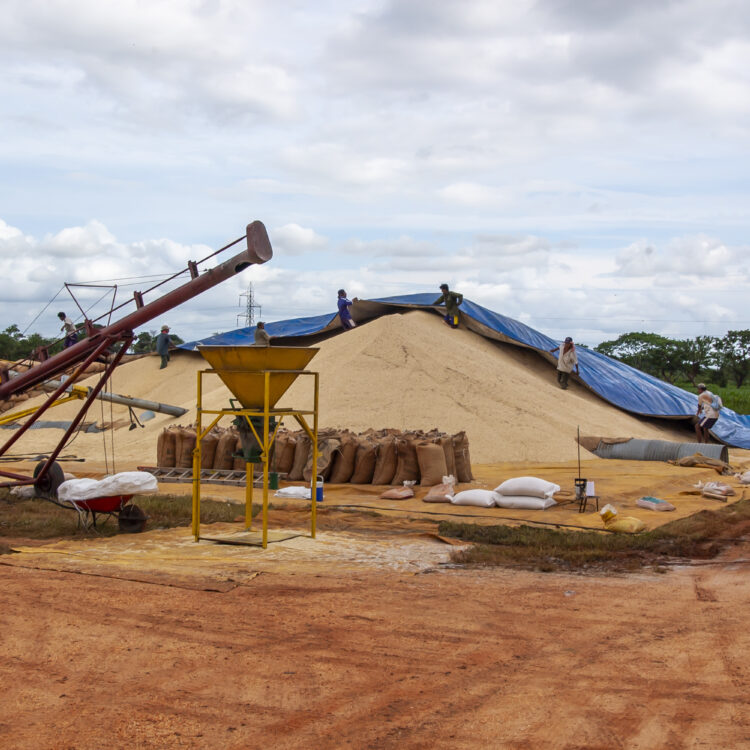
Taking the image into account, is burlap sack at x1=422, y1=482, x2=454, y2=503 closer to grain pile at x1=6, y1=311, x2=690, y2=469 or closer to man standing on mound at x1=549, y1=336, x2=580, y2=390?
grain pile at x1=6, y1=311, x2=690, y2=469

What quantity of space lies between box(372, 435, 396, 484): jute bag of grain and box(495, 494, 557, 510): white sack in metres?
2.23

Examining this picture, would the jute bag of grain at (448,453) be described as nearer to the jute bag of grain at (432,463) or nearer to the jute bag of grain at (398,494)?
the jute bag of grain at (432,463)

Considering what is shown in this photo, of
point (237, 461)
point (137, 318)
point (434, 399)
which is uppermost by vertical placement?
point (137, 318)

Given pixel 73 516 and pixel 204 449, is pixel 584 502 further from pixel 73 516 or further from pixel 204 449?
pixel 204 449

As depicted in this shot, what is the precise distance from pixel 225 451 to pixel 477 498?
14.4ft

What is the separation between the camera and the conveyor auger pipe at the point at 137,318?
8.14 meters

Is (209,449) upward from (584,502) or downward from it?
upward

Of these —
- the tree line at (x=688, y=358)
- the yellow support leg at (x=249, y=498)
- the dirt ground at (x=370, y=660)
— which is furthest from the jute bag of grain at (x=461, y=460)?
the tree line at (x=688, y=358)

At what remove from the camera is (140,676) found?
156 inches

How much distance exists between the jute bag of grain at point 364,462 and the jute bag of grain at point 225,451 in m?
1.96

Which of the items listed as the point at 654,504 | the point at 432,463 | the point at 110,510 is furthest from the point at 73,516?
the point at 654,504

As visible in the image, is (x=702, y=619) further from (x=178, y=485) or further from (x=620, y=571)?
(x=178, y=485)

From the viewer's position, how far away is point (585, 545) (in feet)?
24.4

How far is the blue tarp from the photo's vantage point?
63.2ft
